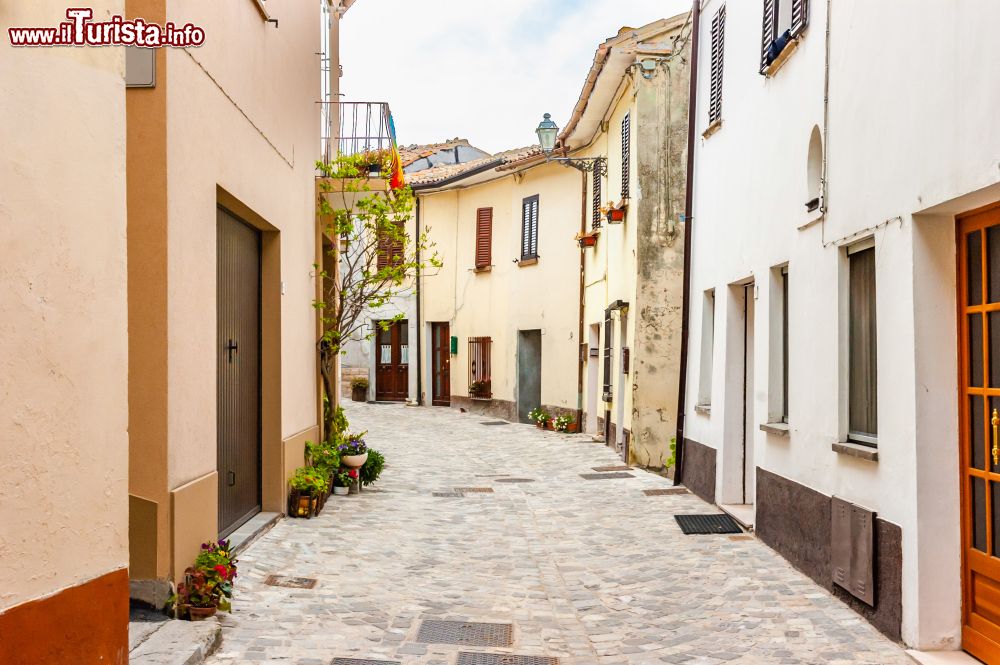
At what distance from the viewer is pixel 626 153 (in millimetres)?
15570

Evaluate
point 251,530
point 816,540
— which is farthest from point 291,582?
point 816,540

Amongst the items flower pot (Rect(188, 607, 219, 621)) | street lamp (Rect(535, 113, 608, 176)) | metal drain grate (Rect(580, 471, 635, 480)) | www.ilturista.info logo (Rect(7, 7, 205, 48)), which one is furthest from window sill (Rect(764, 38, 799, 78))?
street lamp (Rect(535, 113, 608, 176))

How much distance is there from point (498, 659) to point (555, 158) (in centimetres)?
1410

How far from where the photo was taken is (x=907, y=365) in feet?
17.7

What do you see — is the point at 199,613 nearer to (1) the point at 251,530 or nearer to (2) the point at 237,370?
(1) the point at 251,530

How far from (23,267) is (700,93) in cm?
974

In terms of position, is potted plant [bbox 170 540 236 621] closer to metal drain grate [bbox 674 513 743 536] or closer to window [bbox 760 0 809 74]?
metal drain grate [bbox 674 513 743 536]

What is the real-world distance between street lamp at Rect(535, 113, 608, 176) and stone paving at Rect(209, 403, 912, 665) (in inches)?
299

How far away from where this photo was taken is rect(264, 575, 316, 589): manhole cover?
679cm

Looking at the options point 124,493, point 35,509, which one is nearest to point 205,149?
point 124,493

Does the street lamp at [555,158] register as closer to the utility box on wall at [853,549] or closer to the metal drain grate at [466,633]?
the utility box on wall at [853,549]

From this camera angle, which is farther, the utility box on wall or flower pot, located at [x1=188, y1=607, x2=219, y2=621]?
the utility box on wall

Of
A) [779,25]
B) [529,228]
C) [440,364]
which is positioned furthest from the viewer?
[440,364]

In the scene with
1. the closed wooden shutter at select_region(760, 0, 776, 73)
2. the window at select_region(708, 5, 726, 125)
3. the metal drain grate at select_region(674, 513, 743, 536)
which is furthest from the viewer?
the window at select_region(708, 5, 726, 125)
